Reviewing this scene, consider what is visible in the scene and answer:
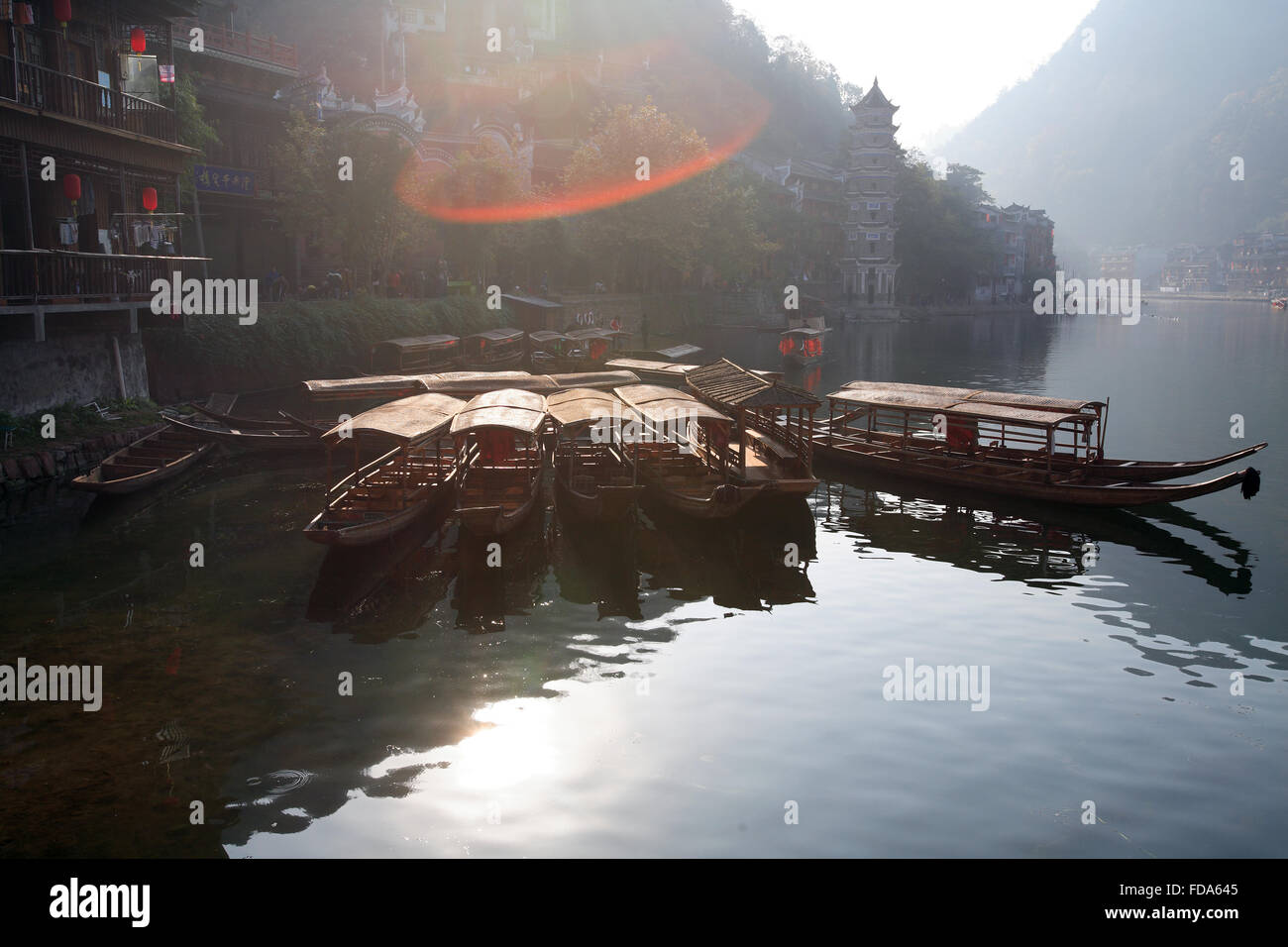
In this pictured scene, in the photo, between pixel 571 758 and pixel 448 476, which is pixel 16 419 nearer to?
pixel 448 476

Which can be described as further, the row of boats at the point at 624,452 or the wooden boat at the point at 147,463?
the wooden boat at the point at 147,463

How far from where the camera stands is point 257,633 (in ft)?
54.9

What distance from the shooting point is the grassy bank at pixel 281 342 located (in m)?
36.8

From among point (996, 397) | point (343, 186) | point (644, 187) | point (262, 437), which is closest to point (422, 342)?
point (343, 186)

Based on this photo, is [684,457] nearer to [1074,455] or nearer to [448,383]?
[448,383]

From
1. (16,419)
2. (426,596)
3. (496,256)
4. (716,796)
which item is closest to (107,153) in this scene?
(16,419)

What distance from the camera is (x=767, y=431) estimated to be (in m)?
30.9

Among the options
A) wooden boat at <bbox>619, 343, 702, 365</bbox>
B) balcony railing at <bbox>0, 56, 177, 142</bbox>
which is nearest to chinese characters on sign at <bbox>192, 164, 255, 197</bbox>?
balcony railing at <bbox>0, 56, 177, 142</bbox>

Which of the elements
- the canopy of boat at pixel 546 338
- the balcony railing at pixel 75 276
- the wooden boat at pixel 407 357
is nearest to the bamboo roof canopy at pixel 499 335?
the canopy of boat at pixel 546 338

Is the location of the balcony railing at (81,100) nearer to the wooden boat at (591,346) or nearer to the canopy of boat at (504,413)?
the canopy of boat at (504,413)

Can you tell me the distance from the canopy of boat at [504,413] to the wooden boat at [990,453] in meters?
10.8

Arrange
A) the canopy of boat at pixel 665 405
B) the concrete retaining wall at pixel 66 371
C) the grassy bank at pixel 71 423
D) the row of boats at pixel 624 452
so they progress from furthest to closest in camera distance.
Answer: the concrete retaining wall at pixel 66 371 → the grassy bank at pixel 71 423 → the canopy of boat at pixel 665 405 → the row of boats at pixel 624 452

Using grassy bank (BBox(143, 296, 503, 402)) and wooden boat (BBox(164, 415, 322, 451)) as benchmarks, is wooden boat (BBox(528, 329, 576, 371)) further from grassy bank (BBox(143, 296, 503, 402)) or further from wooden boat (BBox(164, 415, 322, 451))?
wooden boat (BBox(164, 415, 322, 451))

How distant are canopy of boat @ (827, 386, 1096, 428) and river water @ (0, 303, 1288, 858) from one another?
2.49 m
